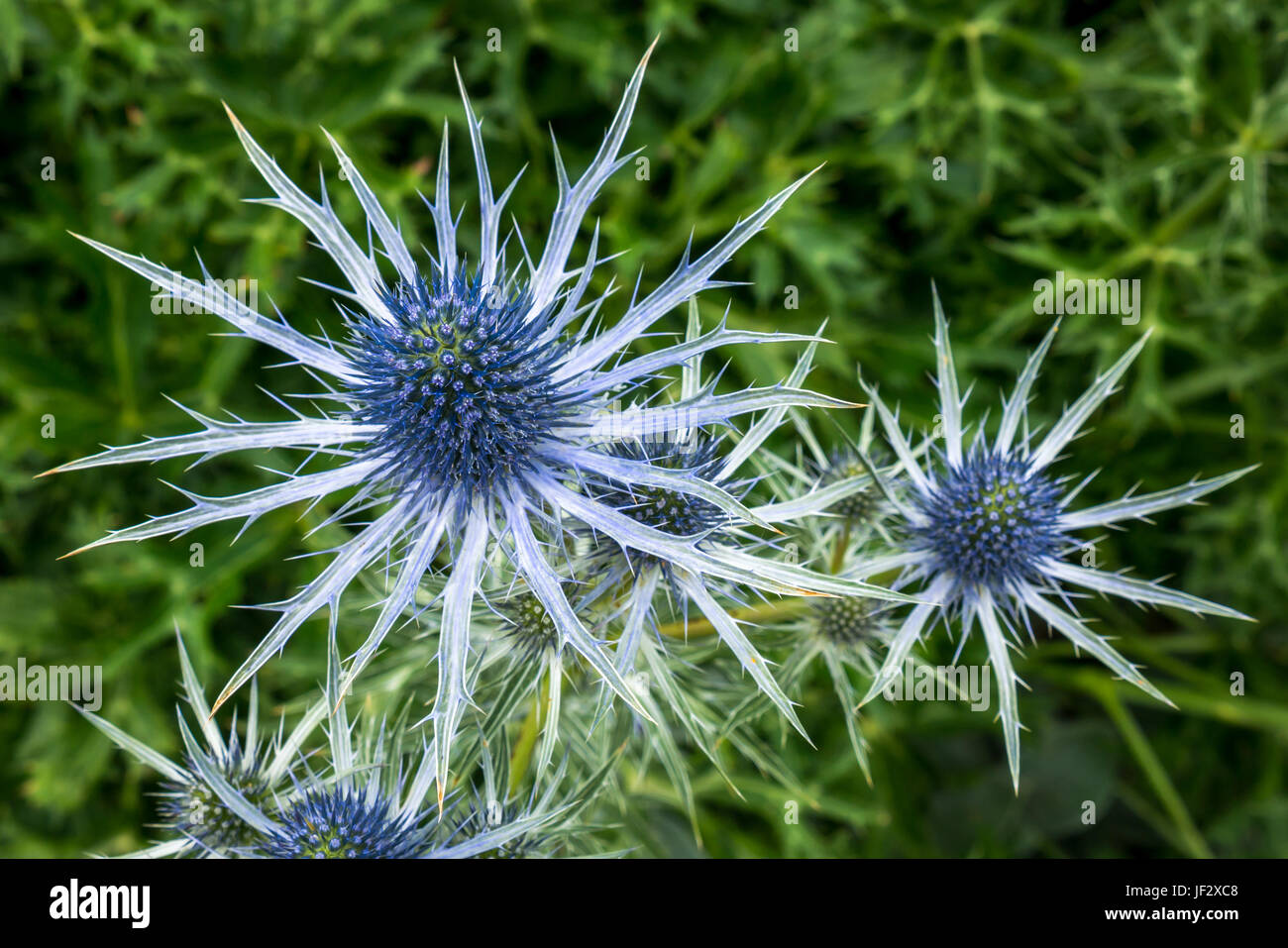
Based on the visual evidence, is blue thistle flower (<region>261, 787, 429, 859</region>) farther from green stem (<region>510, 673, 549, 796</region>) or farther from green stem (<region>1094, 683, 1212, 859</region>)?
green stem (<region>1094, 683, 1212, 859</region>)

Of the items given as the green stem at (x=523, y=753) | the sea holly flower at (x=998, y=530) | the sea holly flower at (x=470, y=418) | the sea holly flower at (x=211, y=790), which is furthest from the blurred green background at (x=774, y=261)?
the sea holly flower at (x=470, y=418)

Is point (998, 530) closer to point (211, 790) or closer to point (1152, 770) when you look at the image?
point (211, 790)

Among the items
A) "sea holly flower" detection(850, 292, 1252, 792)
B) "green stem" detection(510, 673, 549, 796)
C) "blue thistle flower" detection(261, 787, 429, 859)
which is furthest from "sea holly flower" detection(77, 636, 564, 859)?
"sea holly flower" detection(850, 292, 1252, 792)

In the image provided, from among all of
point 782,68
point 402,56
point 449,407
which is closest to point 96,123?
point 402,56

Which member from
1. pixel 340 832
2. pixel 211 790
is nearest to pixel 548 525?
pixel 340 832

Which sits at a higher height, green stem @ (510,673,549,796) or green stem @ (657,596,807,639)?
green stem @ (657,596,807,639)

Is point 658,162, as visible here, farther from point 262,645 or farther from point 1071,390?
point 262,645
